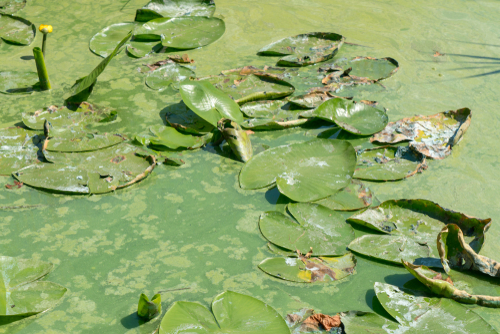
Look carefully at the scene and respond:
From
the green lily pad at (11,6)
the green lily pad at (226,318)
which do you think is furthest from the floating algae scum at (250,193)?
the green lily pad at (11,6)

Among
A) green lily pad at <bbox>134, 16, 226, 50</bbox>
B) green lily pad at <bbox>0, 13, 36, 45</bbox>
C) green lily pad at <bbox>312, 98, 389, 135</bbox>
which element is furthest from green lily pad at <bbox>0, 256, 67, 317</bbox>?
green lily pad at <bbox>0, 13, 36, 45</bbox>

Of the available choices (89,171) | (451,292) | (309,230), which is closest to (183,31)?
(89,171)

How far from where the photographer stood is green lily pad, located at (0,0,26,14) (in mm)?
2756

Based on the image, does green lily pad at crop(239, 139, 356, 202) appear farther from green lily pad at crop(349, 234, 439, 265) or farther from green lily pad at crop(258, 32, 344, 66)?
green lily pad at crop(258, 32, 344, 66)

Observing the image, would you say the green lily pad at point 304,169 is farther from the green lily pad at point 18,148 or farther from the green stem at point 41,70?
the green stem at point 41,70

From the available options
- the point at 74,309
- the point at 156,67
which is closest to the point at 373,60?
the point at 156,67

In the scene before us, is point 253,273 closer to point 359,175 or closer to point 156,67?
point 359,175

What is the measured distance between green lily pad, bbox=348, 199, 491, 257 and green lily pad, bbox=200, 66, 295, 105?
33.3 inches

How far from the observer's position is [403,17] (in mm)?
2828

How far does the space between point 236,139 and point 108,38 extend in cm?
129

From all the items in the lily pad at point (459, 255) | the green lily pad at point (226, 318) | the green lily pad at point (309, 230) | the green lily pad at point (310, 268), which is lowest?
the green lily pad at point (226, 318)

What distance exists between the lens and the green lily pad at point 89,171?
149 centimetres

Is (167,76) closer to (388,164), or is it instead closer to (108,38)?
(108,38)

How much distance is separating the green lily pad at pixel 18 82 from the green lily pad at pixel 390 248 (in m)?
1.67
